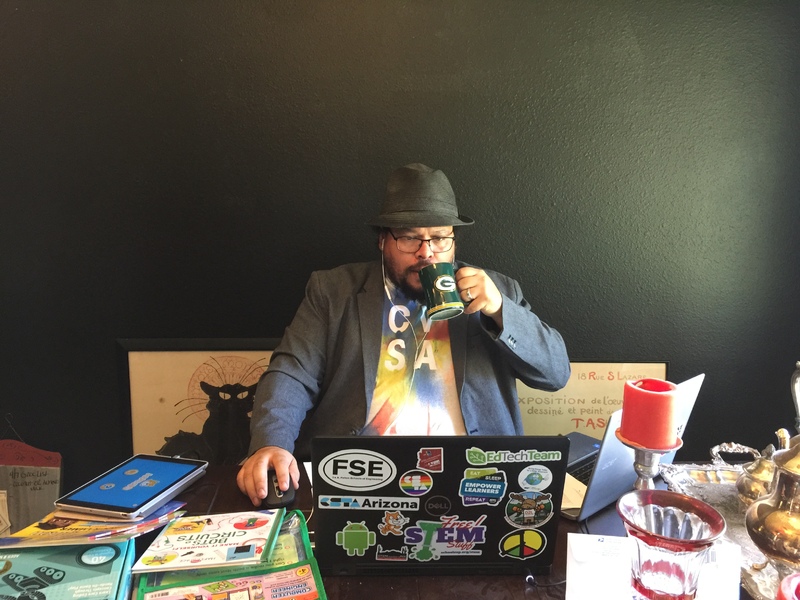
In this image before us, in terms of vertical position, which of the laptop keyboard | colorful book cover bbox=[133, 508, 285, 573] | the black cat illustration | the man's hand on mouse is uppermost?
colorful book cover bbox=[133, 508, 285, 573]

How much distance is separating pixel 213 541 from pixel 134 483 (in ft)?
1.12

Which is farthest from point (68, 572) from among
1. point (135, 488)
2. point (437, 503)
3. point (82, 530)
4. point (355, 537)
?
point (437, 503)

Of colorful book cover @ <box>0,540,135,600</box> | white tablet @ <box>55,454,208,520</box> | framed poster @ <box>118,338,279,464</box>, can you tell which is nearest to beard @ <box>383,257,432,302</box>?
framed poster @ <box>118,338,279,464</box>

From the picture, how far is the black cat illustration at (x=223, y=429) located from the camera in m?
2.01

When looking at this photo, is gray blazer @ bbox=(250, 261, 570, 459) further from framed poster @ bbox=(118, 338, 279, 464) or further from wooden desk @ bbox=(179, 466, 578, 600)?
wooden desk @ bbox=(179, 466, 578, 600)

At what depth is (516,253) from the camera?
6.64ft

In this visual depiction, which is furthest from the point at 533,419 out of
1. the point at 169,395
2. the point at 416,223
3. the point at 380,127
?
the point at 169,395

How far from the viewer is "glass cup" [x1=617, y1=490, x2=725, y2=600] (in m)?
0.76

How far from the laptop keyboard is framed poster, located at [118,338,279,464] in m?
1.12

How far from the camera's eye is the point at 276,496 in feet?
3.72

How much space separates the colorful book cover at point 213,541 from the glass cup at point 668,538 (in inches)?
22.3

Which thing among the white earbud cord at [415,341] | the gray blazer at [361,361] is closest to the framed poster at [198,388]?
the gray blazer at [361,361]

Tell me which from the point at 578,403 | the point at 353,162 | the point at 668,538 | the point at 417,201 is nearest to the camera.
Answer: the point at 668,538

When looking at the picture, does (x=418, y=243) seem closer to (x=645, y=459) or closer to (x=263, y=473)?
(x=263, y=473)
